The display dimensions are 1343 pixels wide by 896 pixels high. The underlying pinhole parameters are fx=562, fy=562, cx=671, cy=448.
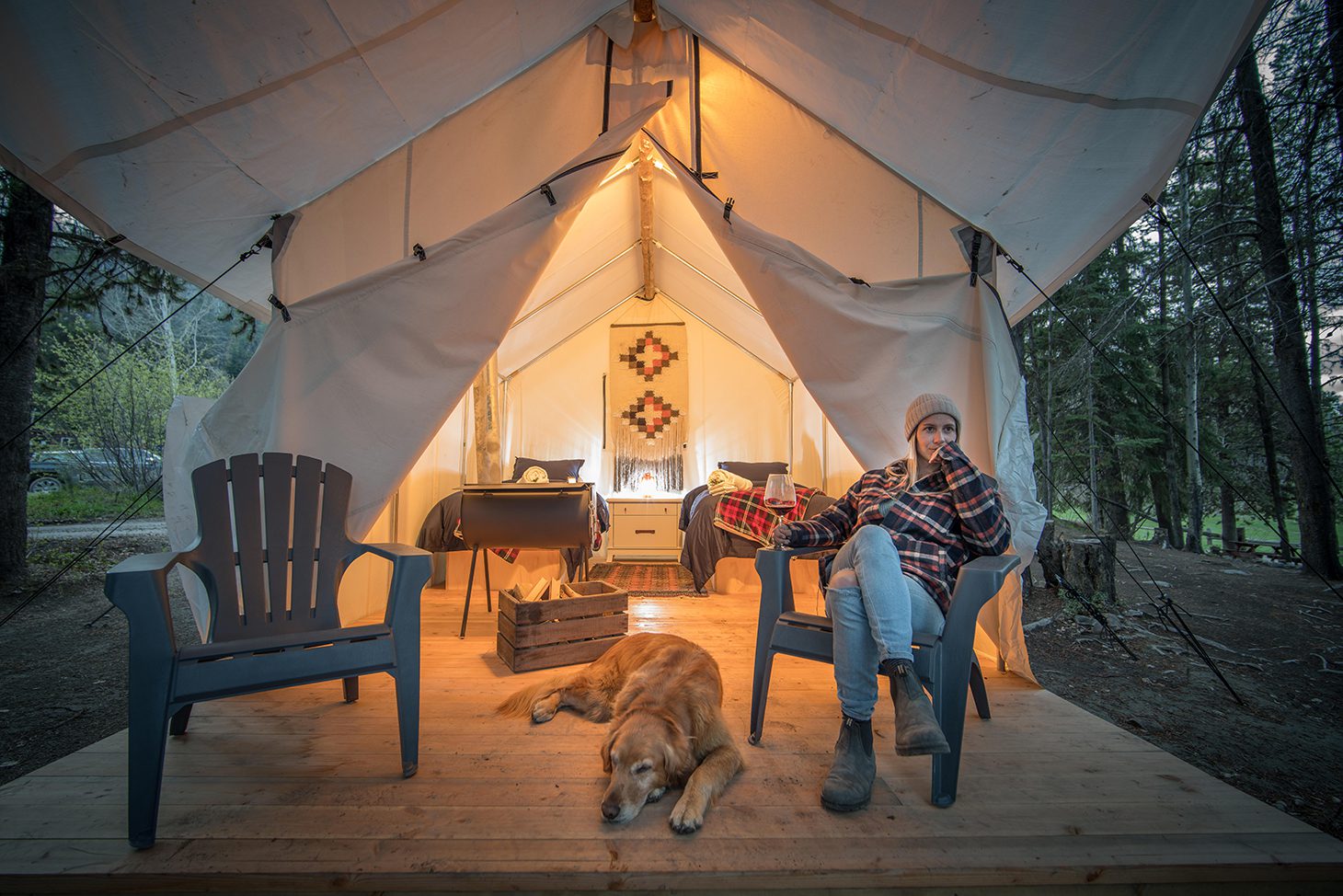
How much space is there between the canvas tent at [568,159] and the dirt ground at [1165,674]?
26.7 inches

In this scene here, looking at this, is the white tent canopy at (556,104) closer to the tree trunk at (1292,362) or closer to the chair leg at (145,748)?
the chair leg at (145,748)

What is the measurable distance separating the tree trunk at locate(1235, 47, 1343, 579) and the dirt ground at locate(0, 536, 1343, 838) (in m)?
0.39

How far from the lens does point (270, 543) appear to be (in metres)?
1.84

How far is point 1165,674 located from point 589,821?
2876 millimetres

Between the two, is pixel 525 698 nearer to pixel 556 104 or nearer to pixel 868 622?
pixel 868 622

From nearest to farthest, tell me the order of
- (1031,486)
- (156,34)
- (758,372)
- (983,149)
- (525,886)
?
(525,886) < (156,34) < (983,149) < (1031,486) < (758,372)

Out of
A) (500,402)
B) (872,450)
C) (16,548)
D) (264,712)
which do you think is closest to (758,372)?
(500,402)

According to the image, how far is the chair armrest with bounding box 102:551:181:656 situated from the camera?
1268 mm

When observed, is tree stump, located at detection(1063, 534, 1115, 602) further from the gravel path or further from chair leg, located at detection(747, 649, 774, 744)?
the gravel path

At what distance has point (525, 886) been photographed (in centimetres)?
109

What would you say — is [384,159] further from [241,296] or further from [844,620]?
[844,620]

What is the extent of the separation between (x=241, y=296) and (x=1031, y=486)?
11.8 ft

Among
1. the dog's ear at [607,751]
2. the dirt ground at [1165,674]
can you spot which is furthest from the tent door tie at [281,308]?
the dog's ear at [607,751]

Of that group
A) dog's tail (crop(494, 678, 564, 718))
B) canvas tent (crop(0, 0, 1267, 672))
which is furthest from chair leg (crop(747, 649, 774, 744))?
canvas tent (crop(0, 0, 1267, 672))
